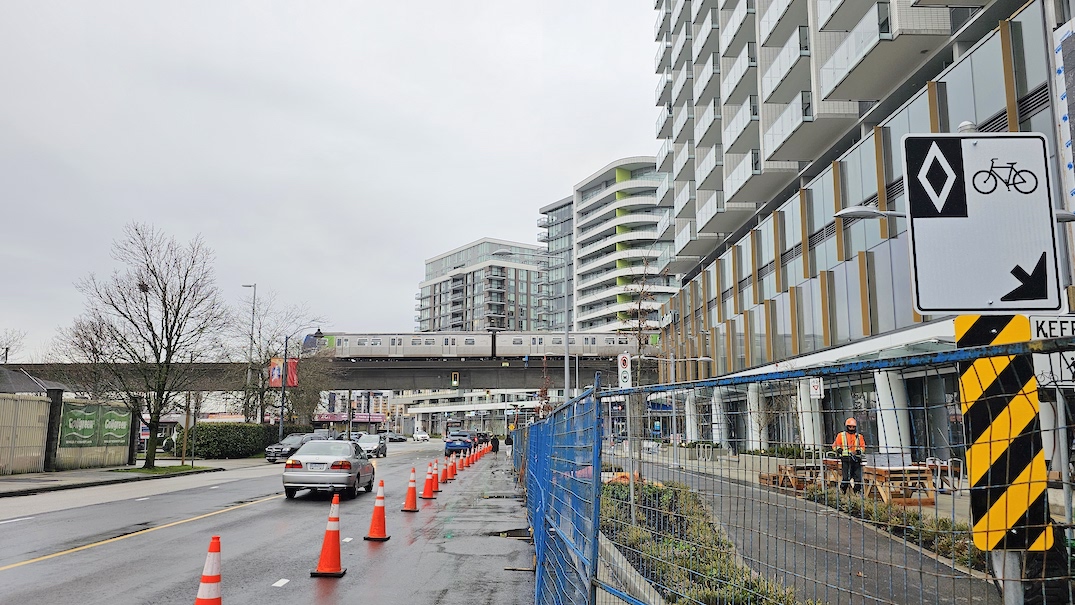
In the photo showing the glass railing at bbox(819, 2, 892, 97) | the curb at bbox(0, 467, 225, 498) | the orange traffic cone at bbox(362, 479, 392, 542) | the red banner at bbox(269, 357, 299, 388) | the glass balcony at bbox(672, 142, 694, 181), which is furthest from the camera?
the glass balcony at bbox(672, 142, 694, 181)

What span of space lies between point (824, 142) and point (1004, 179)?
96.6 ft

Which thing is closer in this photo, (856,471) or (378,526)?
(856,471)

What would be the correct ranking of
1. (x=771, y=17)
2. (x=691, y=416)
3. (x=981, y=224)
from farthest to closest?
(x=771, y=17) < (x=981, y=224) < (x=691, y=416)

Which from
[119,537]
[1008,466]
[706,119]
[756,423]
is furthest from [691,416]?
[706,119]

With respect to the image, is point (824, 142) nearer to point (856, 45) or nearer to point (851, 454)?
point (856, 45)

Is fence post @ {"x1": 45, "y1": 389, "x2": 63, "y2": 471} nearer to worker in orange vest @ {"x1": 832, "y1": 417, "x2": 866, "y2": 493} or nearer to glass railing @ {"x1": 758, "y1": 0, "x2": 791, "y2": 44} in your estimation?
glass railing @ {"x1": 758, "y1": 0, "x2": 791, "y2": 44}

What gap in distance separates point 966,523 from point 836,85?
2558 cm

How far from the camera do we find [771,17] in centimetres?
3491

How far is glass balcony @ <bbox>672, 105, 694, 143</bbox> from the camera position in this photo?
53.2 metres

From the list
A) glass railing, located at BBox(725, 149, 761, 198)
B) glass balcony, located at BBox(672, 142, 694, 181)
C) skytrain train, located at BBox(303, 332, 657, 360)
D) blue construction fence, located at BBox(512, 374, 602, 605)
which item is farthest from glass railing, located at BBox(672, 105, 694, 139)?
blue construction fence, located at BBox(512, 374, 602, 605)

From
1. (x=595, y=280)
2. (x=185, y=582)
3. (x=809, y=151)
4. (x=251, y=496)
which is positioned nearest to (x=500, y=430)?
(x=595, y=280)

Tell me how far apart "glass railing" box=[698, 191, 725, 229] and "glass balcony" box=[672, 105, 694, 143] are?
26.8 feet

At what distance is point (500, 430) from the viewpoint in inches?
4995

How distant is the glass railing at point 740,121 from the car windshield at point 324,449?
25211 millimetres
